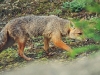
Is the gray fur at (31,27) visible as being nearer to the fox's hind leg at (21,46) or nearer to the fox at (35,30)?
the fox at (35,30)

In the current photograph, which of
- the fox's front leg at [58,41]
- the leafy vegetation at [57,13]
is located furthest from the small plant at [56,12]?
the fox's front leg at [58,41]

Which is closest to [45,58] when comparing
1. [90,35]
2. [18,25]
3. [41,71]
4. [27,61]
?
[27,61]

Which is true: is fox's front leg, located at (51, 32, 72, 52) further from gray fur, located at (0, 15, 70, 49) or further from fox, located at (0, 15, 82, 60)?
gray fur, located at (0, 15, 70, 49)

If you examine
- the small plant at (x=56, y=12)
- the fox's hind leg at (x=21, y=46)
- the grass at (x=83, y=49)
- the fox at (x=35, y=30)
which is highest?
the grass at (x=83, y=49)

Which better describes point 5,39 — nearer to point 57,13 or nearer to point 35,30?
point 35,30

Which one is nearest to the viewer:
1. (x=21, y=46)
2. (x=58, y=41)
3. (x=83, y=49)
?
(x=83, y=49)

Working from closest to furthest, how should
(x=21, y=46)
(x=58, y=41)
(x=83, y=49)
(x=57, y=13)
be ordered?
(x=83, y=49), (x=58, y=41), (x=21, y=46), (x=57, y=13)

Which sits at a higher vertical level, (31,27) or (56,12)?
(56,12)

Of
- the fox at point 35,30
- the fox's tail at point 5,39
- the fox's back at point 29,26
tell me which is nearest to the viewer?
the fox at point 35,30

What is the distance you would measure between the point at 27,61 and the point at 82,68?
695 centimetres

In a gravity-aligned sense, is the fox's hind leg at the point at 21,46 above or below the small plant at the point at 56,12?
below

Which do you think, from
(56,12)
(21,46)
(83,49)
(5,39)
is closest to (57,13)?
(56,12)

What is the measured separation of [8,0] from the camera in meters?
17.2

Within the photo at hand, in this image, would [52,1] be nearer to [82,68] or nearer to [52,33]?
[52,33]
